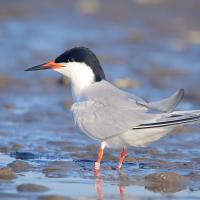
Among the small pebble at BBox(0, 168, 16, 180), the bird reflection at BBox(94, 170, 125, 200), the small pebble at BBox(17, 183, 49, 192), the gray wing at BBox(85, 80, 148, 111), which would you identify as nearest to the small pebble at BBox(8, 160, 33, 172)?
the small pebble at BBox(0, 168, 16, 180)

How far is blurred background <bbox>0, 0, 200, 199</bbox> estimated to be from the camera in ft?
24.5

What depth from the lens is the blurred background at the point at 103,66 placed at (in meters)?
7.46

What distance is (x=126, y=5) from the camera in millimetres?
16266

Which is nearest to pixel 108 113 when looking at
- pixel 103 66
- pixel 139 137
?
pixel 139 137

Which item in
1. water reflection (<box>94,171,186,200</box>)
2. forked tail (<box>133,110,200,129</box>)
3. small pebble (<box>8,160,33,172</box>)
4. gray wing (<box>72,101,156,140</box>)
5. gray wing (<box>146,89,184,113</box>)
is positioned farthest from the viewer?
gray wing (<box>72,101,156,140</box>)

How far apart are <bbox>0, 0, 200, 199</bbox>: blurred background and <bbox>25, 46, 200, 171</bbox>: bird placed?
1.00 feet

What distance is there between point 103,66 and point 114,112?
5692 mm

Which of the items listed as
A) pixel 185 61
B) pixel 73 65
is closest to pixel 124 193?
pixel 73 65

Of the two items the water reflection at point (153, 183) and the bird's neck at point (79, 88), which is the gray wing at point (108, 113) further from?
the water reflection at point (153, 183)

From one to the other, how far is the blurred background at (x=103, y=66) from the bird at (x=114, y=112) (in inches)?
12.0

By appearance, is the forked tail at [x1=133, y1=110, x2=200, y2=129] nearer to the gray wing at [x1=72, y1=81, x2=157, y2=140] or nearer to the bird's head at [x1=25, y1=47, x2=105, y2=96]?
the gray wing at [x1=72, y1=81, x2=157, y2=140]

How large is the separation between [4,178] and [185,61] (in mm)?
7286

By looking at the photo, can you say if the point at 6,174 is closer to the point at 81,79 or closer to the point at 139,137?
the point at 139,137

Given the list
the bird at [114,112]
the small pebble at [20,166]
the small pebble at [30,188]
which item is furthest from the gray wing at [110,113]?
the small pebble at [30,188]
